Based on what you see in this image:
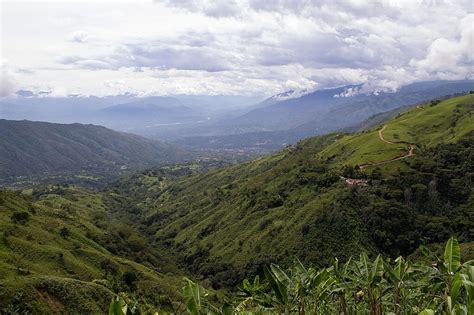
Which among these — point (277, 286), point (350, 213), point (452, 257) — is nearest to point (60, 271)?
point (277, 286)

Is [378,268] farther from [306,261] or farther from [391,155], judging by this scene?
[391,155]

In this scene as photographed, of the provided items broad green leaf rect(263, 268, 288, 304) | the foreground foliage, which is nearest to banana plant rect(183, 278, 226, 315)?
the foreground foliage

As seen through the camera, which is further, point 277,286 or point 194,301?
point 277,286

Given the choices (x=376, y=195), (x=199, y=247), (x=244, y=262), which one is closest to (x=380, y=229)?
(x=376, y=195)

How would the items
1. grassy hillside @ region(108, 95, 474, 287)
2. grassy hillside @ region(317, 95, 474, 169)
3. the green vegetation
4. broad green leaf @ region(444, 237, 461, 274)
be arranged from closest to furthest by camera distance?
broad green leaf @ region(444, 237, 461, 274) → the green vegetation → grassy hillside @ region(108, 95, 474, 287) → grassy hillside @ region(317, 95, 474, 169)

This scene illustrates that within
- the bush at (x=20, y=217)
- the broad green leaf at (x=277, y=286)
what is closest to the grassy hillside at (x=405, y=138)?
the bush at (x=20, y=217)

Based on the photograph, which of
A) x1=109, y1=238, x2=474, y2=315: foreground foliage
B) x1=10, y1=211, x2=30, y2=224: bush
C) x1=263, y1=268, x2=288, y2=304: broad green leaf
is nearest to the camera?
x1=109, y1=238, x2=474, y2=315: foreground foliage

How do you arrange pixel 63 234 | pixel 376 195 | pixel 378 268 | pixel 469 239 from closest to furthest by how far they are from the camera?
pixel 378 268, pixel 63 234, pixel 469 239, pixel 376 195

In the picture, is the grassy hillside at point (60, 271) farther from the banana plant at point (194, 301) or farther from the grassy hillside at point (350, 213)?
the banana plant at point (194, 301)

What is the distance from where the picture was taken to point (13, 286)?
50.9 metres

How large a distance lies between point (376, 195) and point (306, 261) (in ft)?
98.7

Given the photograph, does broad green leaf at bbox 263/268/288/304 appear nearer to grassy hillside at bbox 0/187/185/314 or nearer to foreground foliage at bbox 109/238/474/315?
foreground foliage at bbox 109/238/474/315

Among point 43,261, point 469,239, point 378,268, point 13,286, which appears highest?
point 378,268

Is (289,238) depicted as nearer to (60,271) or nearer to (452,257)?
(60,271)
